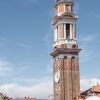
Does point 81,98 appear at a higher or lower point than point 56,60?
lower

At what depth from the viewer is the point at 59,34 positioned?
69.3m

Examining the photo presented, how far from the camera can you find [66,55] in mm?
68062

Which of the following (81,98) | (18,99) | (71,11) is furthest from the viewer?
(18,99)

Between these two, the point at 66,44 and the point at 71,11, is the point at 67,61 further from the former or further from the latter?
the point at 71,11

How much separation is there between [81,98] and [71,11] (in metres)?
13.2

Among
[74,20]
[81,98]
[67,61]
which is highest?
[74,20]

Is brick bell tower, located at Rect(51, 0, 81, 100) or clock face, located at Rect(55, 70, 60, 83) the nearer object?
brick bell tower, located at Rect(51, 0, 81, 100)

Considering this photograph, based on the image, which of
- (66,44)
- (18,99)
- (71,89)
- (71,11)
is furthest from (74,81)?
(18,99)

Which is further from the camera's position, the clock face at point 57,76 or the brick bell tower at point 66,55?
the clock face at point 57,76

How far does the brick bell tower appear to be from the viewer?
6762 centimetres

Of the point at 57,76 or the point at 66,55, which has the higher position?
the point at 66,55

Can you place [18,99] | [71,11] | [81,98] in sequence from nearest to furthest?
1. [81,98]
2. [71,11]
3. [18,99]

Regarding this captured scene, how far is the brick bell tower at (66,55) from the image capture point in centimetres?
6762

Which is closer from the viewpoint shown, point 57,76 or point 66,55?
point 66,55
